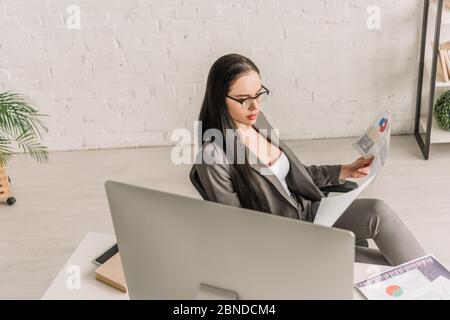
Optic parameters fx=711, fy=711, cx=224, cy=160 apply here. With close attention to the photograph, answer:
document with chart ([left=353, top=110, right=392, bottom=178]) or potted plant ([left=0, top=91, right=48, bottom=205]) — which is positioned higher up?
document with chart ([left=353, top=110, right=392, bottom=178])

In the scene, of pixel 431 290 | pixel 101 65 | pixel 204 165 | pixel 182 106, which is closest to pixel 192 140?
pixel 182 106

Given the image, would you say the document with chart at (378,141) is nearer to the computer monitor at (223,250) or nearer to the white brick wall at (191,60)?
the computer monitor at (223,250)

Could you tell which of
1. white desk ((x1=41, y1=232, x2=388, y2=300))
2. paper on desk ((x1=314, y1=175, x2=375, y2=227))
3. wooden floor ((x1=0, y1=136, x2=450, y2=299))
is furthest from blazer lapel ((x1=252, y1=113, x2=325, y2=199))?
wooden floor ((x1=0, y1=136, x2=450, y2=299))

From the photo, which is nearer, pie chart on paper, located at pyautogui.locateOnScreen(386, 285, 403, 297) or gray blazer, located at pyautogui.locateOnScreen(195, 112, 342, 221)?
pie chart on paper, located at pyautogui.locateOnScreen(386, 285, 403, 297)

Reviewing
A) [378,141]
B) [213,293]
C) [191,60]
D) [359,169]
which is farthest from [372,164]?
[191,60]

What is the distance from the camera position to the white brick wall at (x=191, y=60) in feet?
13.1

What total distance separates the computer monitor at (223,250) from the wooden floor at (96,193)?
5.43 ft

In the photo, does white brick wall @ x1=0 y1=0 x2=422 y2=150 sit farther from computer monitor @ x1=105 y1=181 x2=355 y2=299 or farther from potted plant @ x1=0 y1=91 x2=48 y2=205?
computer monitor @ x1=105 y1=181 x2=355 y2=299

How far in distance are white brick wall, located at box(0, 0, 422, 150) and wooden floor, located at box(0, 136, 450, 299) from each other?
0.16 meters

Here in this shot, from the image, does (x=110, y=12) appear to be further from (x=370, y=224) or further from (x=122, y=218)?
(x=122, y=218)

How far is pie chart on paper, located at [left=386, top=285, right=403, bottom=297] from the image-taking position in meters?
2.18

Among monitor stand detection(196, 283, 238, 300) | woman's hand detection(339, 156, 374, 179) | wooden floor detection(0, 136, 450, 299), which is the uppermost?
monitor stand detection(196, 283, 238, 300)
